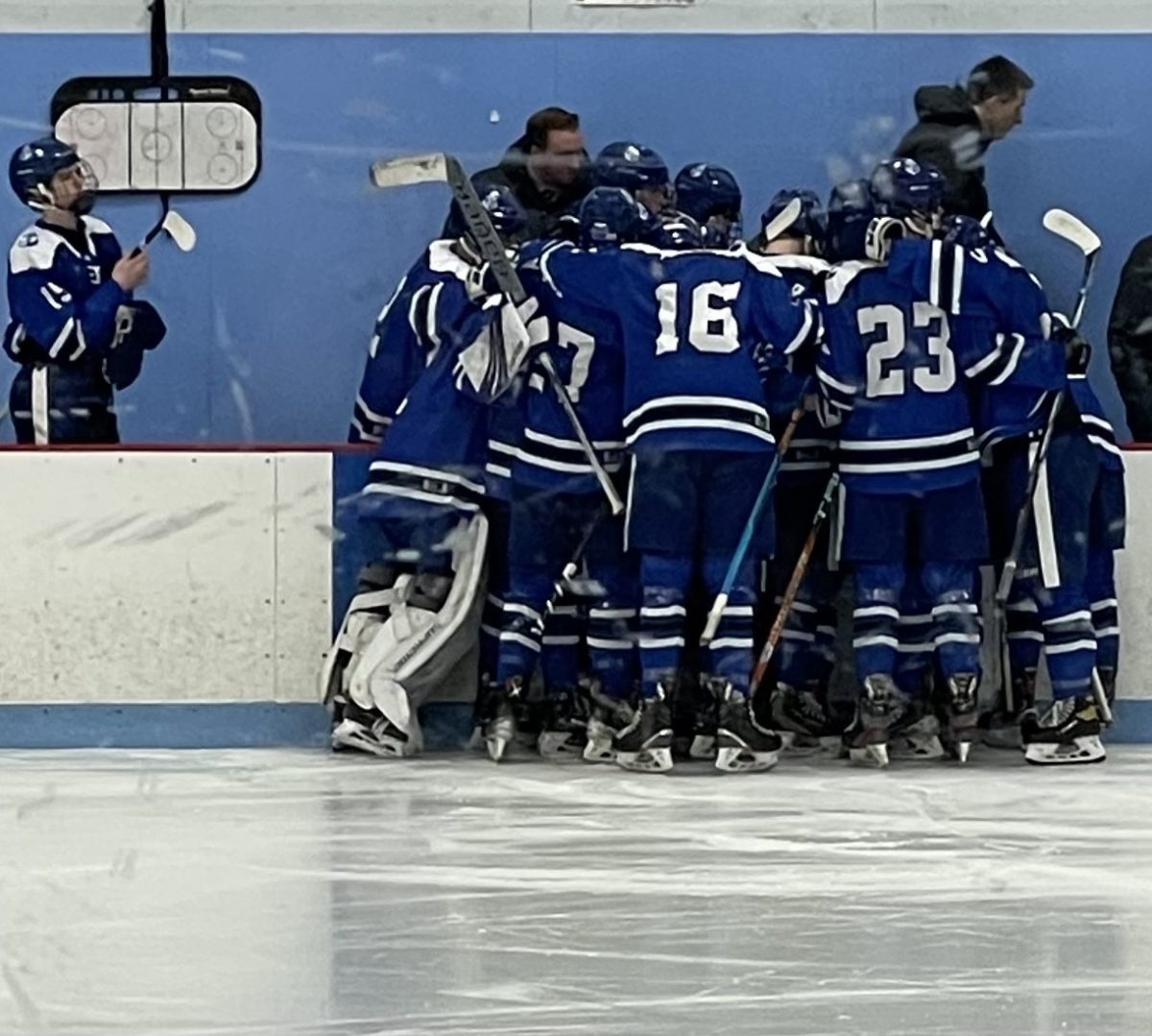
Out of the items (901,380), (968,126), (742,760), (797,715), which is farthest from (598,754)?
(968,126)

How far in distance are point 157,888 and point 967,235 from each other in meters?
2.44

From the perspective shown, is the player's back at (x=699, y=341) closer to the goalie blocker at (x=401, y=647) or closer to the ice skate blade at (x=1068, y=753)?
the goalie blocker at (x=401, y=647)

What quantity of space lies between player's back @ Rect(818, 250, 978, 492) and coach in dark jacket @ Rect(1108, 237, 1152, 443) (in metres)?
1.70

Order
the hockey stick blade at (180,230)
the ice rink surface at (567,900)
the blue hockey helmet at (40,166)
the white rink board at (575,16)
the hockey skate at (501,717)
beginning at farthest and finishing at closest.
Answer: the white rink board at (575,16) → the hockey stick blade at (180,230) → the blue hockey helmet at (40,166) → the hockey skate at (501,717) → the ice rink surface at (567,900)

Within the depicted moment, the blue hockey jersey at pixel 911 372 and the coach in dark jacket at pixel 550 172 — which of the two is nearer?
the blue hockey jersey at pixel 911 372

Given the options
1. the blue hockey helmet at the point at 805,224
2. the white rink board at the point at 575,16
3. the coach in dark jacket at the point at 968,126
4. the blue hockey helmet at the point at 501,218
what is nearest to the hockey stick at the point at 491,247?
the blue hockey helmet at the point at 501,218

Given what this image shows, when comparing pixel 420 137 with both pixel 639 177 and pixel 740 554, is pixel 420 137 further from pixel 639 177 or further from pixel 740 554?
pixel 740 554

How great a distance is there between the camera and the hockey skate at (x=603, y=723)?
524cm


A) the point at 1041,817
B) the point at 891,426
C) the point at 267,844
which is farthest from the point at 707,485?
the point at 267,844

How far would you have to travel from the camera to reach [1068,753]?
17.1 feet

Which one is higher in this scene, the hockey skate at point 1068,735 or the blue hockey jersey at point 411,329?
the blue hockey jersey at point 411,329

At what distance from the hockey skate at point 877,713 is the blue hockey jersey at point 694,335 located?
0.52 meters

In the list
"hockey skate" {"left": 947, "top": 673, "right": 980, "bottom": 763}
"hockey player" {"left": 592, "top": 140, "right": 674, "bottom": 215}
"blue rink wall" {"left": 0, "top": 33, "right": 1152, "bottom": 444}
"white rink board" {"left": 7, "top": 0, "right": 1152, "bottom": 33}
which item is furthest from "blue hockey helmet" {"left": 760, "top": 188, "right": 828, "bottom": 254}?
"white rink board" {"left": 7, "top": 0, "right": 1152, "bottom": 33}

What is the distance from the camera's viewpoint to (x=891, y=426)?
16.9ft
